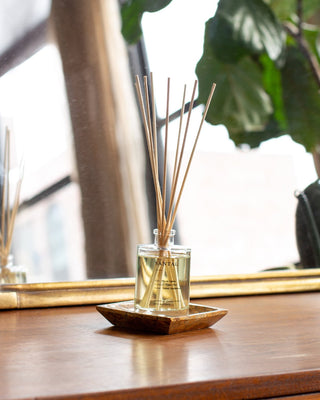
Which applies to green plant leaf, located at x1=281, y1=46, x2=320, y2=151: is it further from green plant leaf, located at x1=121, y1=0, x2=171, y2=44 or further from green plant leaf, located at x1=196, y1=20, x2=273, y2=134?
green plant leaf, located at x1=121, y1=0, x2=171, y2=44

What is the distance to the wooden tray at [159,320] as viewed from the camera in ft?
1.88

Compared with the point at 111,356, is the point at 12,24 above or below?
above

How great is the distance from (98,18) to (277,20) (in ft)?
1.45

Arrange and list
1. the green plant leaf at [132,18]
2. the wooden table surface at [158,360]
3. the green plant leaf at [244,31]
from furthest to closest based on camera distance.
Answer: the green plant leaf at [244,31] → the green plant leaf at [132,18] → the wooden table surface at [158,360]

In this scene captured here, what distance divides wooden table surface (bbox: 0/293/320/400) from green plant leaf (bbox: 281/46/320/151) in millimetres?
585

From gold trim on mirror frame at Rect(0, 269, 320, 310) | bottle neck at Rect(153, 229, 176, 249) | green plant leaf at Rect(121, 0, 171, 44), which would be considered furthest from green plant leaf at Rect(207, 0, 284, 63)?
bottle neck at Rect(153, 229, 176, 249)

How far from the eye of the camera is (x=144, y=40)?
1007 millimetres

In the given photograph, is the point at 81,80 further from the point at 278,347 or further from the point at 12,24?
the point at 278,347

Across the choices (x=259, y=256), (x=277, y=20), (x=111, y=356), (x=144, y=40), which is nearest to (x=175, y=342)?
(x=111, y=356)

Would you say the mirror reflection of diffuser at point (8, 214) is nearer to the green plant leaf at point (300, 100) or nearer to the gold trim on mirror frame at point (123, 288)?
the gold trim on mirror frame at point (123, 288)

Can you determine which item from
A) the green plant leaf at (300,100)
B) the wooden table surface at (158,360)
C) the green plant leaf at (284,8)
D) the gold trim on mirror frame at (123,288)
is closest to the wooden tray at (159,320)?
the wooden table surface at (158,360)

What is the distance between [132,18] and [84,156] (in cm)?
29

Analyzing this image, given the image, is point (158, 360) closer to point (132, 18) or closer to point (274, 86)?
point (132, 18)

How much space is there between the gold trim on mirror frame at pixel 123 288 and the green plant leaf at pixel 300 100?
31 centimetres
